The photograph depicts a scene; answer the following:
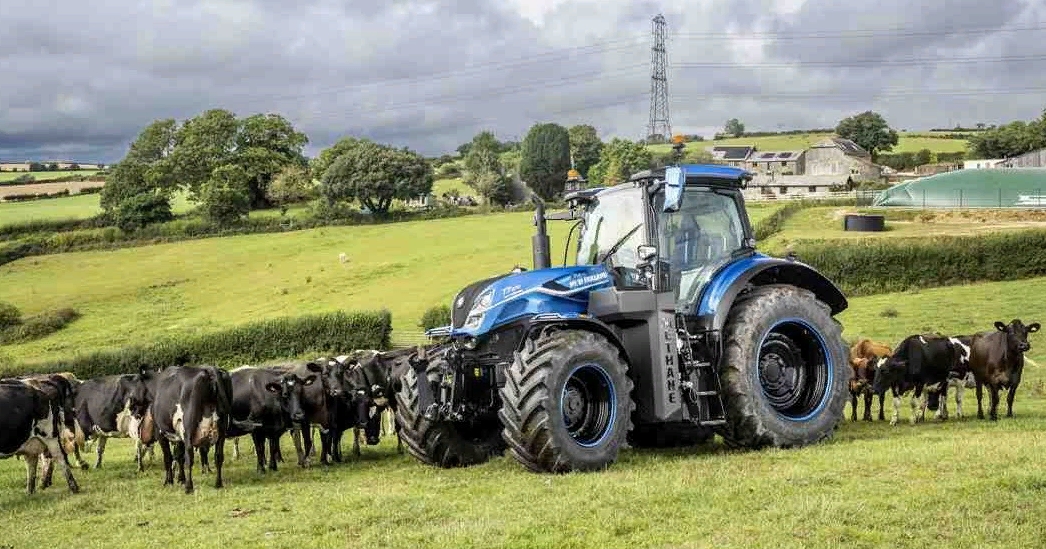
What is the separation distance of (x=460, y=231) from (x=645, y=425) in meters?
58.0

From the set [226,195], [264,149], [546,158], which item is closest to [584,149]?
[546,158]

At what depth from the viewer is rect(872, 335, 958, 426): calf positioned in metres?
16.7

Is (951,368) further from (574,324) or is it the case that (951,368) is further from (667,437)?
(574,324)

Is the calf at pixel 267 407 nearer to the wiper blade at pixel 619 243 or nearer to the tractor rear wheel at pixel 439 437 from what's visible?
the tractor rear wheel at pixel 439 437

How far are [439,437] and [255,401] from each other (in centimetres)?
439

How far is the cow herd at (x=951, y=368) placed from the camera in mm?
16438

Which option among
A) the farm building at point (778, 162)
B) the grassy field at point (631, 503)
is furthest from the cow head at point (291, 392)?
the farm building at point (778, 162)

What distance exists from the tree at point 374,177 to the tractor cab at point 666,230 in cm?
6707

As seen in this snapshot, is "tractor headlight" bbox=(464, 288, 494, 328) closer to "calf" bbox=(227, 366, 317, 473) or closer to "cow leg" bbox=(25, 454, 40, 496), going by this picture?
"calf" bbox=(227, 366, 317, 473)

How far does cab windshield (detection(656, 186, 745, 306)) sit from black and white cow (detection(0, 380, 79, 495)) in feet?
27.2

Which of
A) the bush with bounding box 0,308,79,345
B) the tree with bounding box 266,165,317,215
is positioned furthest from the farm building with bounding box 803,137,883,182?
the bush with bounding box 0,308,79,345

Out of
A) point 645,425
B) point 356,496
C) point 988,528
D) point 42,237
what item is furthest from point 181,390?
point 42,237

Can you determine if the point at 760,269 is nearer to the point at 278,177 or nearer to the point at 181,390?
the point at 181,390

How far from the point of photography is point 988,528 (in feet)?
26.4
